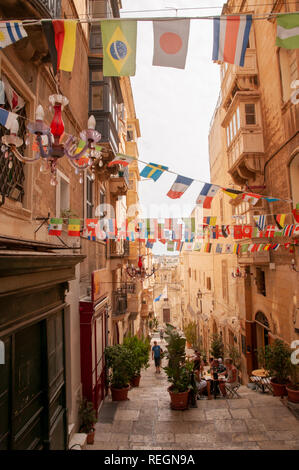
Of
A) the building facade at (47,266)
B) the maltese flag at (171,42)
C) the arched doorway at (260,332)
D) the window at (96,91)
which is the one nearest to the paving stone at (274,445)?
the building facade at (47,266)

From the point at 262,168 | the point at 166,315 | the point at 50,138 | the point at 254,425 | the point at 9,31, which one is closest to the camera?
the point at 9,31

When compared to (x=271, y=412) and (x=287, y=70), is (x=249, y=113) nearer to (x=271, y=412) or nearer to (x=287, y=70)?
(x=287, y=70)

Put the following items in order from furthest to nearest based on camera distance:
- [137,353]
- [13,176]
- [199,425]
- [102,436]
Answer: [137,353], [199,425], [102,436], [13,176]

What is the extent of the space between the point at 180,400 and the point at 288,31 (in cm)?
855

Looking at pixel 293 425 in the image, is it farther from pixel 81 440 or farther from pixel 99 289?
pixel 99 289

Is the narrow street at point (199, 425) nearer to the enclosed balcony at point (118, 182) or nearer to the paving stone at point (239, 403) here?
the paving stone at point (239, 403)

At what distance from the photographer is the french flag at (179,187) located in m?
8.39

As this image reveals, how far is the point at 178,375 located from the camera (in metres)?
9.02

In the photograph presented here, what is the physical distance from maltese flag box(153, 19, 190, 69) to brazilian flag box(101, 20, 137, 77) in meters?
0.32

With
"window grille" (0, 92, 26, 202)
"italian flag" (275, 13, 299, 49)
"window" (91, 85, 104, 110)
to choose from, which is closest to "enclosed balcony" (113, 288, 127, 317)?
"window" (91, 85, 104, 110)

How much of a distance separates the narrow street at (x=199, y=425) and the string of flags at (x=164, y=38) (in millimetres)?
7174

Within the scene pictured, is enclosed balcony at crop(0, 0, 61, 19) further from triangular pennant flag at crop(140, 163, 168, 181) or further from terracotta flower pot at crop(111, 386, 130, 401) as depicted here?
terracotta flower pot at crop(111, 386, 130, 401)

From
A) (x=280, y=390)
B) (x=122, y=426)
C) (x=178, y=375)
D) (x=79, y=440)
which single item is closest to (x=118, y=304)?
(x=178, y=375)

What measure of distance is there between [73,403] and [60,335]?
9.80ft
